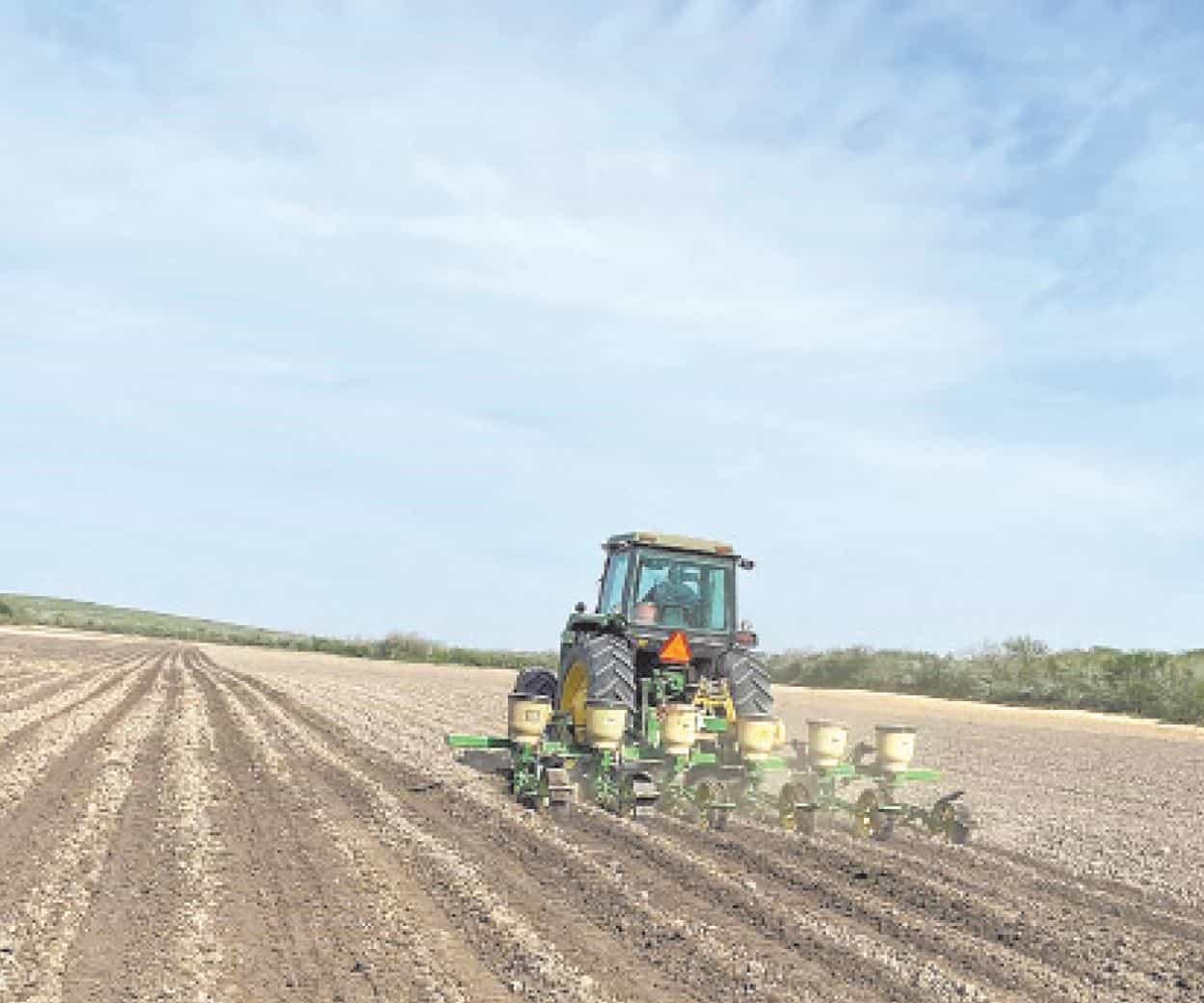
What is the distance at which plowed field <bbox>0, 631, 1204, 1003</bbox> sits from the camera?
6.50m

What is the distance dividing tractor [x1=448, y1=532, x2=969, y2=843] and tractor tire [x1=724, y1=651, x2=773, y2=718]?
0.5 inches

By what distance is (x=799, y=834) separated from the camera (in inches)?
455

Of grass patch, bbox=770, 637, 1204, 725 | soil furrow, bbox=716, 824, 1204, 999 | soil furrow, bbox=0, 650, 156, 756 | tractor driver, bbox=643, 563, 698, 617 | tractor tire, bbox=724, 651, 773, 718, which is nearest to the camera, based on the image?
soil furrow, bbox=716, 824, 1204, 999

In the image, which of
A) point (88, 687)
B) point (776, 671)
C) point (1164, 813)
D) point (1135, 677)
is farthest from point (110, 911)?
point (776, 671)

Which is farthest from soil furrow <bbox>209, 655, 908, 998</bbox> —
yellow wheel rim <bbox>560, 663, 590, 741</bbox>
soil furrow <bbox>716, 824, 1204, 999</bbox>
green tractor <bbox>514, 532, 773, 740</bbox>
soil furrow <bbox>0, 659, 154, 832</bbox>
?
soil furrow <bbox>0, 659, 154, 832</bbox>

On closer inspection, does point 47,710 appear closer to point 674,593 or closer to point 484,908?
point 674,593

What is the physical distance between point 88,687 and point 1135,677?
29452 mm

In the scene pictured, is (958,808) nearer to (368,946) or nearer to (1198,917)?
(1198,917)

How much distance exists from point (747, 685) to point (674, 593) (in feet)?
4.09

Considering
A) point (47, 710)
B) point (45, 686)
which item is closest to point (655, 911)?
point (47, 710)

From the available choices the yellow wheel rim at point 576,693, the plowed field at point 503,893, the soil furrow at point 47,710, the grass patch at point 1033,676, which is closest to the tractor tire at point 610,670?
the yellow wheel rim at point 576,693

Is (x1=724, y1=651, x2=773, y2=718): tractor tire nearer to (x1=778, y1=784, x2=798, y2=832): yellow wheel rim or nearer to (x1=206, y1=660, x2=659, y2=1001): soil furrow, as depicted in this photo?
(x1=778, y1=784, x2=798, y2=832): yellow wheel rim

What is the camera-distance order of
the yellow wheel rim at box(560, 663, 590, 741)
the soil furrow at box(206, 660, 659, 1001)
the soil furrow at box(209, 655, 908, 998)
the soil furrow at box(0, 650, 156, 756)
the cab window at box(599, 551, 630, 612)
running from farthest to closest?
1. the soil furrow at box(0, 650, 156, 756)
2. the cab window at box(599, 551, 630, 612)
3. the yellow wheel rim at box(560, 663, 590, 741)
4. the soil furrow at box(209, 655, 908, 998)
5. the soil furrow at box(206, 660, 659, 1001)

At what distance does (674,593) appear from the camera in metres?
13.4
